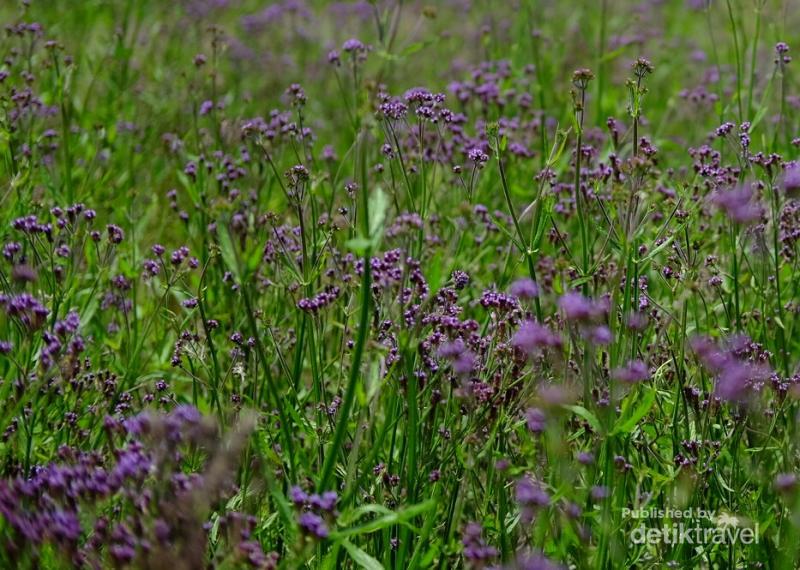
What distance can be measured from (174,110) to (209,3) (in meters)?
1.86

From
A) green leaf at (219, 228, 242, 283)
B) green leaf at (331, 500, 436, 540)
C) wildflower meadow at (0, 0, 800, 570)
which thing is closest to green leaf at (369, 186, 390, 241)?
wildflower meadow at (0, 0, 800, 570)

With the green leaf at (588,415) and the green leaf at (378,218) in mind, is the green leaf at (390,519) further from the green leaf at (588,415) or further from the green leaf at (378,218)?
the green leaf at (378,218)

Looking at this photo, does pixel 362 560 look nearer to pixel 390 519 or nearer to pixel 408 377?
pixel 390 519

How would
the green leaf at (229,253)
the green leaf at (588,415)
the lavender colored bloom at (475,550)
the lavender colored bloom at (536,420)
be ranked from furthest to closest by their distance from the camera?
the lavender colored bloom at (536,420)
the green leaf at (588,415)
the green leaf at (229,253)
the lavender colored bloom at (475,550)

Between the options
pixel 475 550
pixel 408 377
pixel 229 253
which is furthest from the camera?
pixel 408 377

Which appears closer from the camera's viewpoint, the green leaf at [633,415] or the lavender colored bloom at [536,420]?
the green leaf at [633,415]

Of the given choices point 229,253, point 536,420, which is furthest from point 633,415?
point 229,253

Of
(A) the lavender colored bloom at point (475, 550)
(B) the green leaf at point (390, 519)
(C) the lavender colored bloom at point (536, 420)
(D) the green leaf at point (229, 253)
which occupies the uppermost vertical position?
(D) the green leaf at point (229, 253)

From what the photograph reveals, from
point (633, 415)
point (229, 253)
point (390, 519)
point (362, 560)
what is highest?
point (229, 253)

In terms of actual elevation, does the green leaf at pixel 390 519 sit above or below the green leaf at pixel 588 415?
below

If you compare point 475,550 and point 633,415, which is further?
point 633,415

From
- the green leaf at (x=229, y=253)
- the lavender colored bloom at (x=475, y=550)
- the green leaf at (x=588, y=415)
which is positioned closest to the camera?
the lavender colored bloom at (x=475, y=550)

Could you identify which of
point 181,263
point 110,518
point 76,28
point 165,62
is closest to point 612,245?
point 181,263

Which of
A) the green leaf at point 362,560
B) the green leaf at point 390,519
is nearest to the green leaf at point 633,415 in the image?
the green leaf at point 390,519
